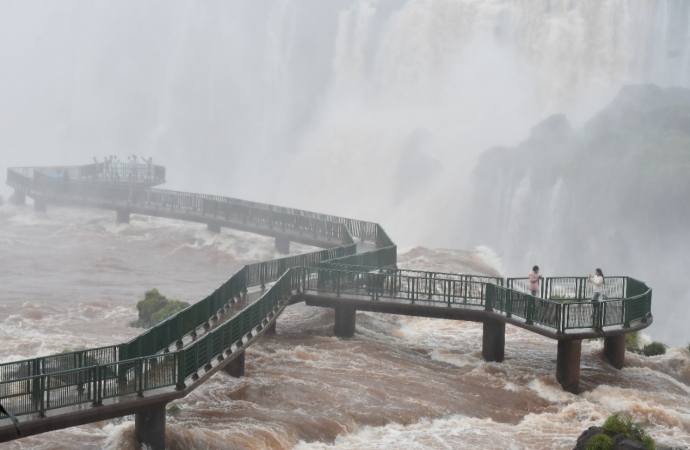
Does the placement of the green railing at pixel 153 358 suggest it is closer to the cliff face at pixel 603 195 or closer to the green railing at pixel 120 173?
the green railing at pixel 120 173

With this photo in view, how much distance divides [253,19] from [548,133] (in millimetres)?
34208

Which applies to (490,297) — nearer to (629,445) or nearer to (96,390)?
(629,445)

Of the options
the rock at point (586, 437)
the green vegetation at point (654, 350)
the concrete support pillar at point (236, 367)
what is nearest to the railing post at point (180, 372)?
the concrete support pillar at point (236, 367)

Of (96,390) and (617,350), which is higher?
(96,390)

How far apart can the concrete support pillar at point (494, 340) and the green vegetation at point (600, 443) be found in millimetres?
7447

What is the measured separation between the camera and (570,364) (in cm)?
2150

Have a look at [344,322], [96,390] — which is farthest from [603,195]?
[96,390]

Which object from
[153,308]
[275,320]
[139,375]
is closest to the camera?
[139,375]

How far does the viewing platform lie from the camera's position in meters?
15.2

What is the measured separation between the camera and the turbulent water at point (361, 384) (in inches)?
713

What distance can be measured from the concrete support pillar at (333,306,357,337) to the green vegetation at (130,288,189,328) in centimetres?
459

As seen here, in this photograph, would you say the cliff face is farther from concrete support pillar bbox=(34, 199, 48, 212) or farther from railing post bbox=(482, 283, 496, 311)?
railing post bbox=(482, 283, 496, 311)

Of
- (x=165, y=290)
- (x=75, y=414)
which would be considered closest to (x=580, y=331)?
(x=75, y=414)

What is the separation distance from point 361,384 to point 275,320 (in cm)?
355
